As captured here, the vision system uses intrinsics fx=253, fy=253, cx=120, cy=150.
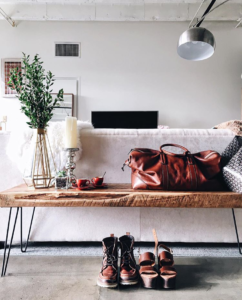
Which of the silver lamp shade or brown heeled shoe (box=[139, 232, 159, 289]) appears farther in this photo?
the silver lamp shade

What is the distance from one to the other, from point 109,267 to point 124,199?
0.32m

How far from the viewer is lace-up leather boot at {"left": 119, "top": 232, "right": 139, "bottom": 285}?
1.11 meters

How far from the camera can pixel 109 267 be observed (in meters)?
1.15

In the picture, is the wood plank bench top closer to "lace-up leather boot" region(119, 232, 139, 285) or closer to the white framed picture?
"lace-up leather boot" region(119, 232, 139, 285)

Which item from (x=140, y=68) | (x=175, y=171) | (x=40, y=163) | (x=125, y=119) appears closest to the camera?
(x=175, y=171)

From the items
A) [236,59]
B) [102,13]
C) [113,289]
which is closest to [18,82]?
[113,289]

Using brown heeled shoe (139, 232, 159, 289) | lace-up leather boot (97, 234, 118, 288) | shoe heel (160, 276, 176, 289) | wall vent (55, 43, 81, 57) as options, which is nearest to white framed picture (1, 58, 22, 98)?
wall vent (55, 43, 81, 57)

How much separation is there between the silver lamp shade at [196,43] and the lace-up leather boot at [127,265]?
2039 millimetres

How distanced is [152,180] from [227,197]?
0.34 m

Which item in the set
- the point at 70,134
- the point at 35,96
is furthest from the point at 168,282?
the point at 35,96

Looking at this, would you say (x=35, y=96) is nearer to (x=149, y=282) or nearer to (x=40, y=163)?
(x=40, y=163)

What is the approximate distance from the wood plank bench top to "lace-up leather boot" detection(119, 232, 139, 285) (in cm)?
21

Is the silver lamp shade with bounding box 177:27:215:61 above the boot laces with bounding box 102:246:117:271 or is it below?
above

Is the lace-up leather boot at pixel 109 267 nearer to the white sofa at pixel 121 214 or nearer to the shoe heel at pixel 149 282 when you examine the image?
the shoe heel at pixel 149 282
